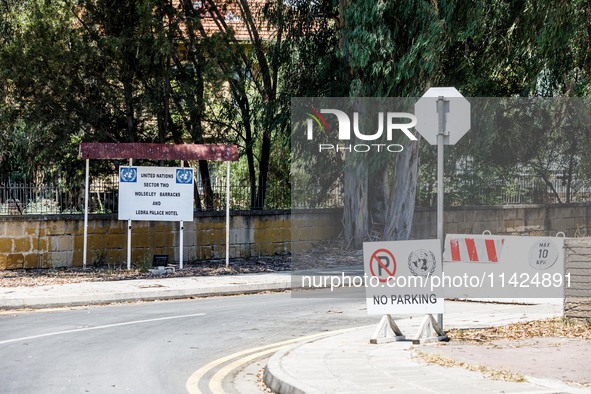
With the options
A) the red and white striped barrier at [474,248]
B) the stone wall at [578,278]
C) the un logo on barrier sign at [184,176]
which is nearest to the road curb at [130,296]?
the un logo on barrier sign at [184,176]

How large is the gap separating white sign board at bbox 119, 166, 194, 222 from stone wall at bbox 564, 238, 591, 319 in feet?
38.6

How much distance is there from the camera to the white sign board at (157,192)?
23.2 m

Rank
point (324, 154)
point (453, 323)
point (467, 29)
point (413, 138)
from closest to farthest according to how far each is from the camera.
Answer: point (453, 323) < point (467, 29) < point (413, 138) < point (324, 154)

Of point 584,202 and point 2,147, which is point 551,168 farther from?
point 2,147

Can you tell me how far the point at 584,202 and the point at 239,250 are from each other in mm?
15753

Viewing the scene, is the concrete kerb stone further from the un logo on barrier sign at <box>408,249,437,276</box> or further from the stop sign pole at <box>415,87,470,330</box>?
the stop sign pole at <box>415,87,470,330</box>

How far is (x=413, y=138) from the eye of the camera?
Answer: 2736cm

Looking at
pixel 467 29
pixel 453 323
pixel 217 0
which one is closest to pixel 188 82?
pixel 217 0

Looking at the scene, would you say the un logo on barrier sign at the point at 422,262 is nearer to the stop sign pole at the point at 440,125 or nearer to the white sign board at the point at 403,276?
the white sign board at the point at 403,276

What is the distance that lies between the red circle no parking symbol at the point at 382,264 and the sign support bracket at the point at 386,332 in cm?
51

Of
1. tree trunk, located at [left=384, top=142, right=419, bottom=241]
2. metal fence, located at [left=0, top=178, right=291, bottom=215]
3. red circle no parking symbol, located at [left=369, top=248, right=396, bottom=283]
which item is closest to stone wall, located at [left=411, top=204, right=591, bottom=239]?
tree trunk, located at [left=384, top=142, right=419, bottom=241]

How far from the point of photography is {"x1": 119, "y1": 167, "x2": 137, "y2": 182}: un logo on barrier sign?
23223 mm

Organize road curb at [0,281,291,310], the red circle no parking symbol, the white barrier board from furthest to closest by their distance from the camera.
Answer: road curb at [0,281,291,310]
the white barrier board
the red circle no parking symbol

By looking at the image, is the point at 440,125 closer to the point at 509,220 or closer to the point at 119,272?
the point at 119,272
